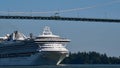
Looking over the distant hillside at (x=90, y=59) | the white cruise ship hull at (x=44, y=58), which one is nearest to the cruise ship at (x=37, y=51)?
the white cruise ship hull at (x=44, y=58)

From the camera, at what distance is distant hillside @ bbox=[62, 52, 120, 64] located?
517ft

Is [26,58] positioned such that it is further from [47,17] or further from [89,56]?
[89,56]

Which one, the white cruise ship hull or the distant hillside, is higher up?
the white cruise ship hull

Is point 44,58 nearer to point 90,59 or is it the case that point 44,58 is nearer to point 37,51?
point 37,51

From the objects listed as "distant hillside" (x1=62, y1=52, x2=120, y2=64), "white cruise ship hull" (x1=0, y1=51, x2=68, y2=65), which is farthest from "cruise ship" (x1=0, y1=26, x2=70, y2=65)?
"distant hillside" (x1=62, y1=52, x2=120, y2=64)

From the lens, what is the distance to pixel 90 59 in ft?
536

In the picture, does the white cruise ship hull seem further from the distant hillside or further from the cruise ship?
the distant hillside

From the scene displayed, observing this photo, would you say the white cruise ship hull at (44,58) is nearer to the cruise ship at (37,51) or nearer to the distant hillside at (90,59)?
the cruise ship at (37,51)

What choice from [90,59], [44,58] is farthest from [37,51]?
[90,59]

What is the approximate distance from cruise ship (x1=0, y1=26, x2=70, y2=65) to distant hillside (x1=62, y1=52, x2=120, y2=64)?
40.4 metres

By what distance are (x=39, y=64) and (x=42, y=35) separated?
5862 mm

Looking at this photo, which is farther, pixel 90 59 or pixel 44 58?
pixel 90 59

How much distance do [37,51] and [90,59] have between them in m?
55.3

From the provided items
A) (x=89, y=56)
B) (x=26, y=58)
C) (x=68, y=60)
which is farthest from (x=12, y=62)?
(x=89, y=56)
